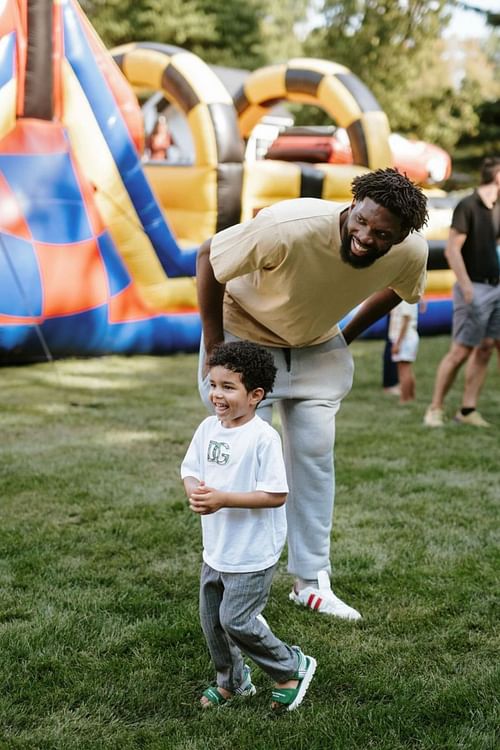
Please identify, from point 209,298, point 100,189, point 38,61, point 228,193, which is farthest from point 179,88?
point 209,298

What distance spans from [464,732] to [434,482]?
2.68m

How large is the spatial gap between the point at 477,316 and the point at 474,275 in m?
0.31

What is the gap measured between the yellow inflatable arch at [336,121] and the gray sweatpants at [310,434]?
20.7 feet

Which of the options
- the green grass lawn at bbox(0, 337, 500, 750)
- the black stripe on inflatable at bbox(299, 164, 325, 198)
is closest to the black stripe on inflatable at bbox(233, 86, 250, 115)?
the black stripe on inflatable at bbox(299, 164, 325, 198)

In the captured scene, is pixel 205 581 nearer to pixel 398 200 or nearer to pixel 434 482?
pixel 398 200

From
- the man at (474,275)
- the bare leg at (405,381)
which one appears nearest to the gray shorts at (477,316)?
the man at (474,275)

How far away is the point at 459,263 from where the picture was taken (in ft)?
21.0

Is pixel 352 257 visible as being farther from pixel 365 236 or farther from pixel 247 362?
pixel 247 362

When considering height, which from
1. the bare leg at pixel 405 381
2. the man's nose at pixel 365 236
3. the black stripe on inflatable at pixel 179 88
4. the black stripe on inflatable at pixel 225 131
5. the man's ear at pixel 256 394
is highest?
the black stripe on inflatable at pixel 179 88

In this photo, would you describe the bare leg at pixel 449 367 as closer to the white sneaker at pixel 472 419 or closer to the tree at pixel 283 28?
the white sneaker at pixel 472 419

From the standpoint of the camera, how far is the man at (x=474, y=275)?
21.2 ft

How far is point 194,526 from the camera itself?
432cm

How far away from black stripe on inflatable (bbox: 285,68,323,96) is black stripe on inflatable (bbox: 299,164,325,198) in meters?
1.84

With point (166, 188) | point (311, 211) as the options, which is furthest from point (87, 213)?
point (311, 211)
